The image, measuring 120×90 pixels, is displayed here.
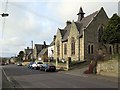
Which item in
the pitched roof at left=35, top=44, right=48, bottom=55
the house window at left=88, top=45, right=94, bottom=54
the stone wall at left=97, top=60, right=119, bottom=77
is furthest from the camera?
the pitched roof at left=35, top=44, right=48, bottom=55

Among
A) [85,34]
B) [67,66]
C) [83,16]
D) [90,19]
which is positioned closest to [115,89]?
[67,66]

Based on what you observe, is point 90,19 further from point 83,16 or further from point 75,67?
point 75,67

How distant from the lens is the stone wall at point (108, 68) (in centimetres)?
3011

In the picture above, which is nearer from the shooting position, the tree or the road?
the road

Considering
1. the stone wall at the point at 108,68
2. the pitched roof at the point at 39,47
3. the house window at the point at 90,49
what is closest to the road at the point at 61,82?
the stone wall at the point at 108,68

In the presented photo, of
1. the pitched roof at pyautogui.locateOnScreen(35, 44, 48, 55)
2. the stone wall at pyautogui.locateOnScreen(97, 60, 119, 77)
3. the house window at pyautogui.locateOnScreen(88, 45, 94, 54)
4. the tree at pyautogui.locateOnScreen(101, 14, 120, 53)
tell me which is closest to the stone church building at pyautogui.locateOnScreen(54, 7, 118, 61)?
the house window at pyautogui.locateOnScreen(88, 45, 94, 54)

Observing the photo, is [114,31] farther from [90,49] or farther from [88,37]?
[90,49]

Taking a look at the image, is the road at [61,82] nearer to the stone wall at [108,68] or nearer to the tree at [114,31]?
the stone wall at [108,68]

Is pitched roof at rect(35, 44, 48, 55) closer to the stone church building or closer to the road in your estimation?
Result: the stone church building

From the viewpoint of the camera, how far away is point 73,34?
5972cm

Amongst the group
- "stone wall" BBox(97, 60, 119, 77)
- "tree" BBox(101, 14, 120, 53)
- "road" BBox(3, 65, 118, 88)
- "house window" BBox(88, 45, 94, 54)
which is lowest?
"road" BBox(3, 65, 118, 88)

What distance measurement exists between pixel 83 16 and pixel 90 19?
34.2 feet

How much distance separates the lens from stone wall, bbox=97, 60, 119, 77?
30.1m

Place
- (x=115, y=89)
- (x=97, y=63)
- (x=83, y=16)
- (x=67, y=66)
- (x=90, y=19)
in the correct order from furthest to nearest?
(x=83, y=16), (x=90, y=19), (x=67, y=66), (x=97, y=63), (x=115, y=89)
